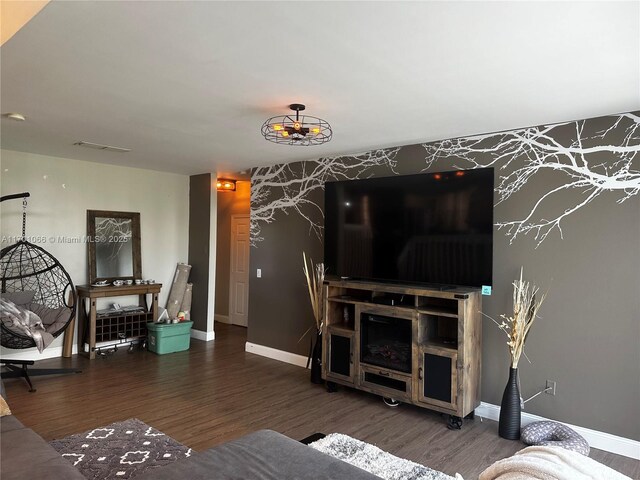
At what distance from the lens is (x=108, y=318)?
5391 mm

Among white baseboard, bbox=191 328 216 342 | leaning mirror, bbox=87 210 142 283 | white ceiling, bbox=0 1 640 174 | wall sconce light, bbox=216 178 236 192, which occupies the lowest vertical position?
white baseboard, bbox=191 328 216 342

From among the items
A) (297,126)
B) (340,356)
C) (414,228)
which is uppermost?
(297,126)

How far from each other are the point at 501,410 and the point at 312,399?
1584mm

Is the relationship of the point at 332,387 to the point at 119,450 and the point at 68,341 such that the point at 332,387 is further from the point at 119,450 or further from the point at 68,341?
the point at 68,341

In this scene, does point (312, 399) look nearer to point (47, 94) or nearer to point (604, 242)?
point (604, 242)

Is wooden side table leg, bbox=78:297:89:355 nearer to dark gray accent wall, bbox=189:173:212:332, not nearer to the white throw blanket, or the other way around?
the white throw blanket

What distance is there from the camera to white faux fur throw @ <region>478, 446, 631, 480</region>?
4.17ft

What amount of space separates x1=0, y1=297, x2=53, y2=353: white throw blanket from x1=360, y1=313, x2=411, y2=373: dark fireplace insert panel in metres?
3.01

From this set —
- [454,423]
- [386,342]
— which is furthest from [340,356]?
[454,423]

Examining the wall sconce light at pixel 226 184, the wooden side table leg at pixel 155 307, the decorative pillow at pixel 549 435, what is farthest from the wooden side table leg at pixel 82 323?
the decorative pillow at pixel 549 435

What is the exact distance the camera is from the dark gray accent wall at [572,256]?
120 inches

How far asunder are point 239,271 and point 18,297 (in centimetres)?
335

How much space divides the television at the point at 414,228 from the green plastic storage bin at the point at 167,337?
2.32m

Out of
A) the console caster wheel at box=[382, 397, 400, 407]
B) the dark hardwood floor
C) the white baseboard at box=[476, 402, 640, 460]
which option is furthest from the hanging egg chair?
the white baseboard at box=[476, 402, 640, 460]
